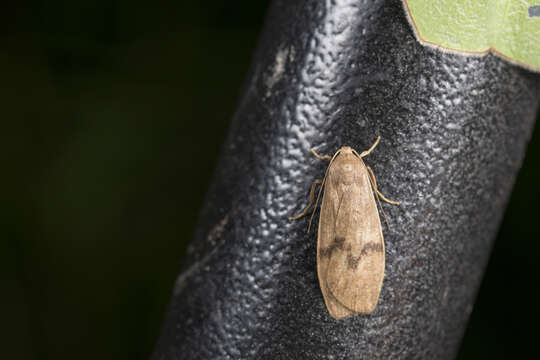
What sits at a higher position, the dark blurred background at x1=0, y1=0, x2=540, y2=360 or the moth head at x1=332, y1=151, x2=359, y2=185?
the moth head at x1=332, y1=151, x2=359, y2=185

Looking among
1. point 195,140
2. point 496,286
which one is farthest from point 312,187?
point 195,140

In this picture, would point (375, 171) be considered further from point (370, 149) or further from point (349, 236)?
point (349, 236)

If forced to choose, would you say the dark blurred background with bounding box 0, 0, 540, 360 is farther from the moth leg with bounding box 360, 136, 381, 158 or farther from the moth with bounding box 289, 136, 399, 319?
the moth leg with bounding box 360, 136, 381, 158

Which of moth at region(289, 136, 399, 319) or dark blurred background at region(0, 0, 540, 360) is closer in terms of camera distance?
moth at region(289, 136, 399, 319)

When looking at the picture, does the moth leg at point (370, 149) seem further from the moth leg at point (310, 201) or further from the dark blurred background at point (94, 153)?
the dark blurred background at point (94, 153)

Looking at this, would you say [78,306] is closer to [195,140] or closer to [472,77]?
[195,140]

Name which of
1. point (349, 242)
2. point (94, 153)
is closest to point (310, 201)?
point (349, 242)

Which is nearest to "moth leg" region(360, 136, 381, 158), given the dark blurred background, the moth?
the moth
